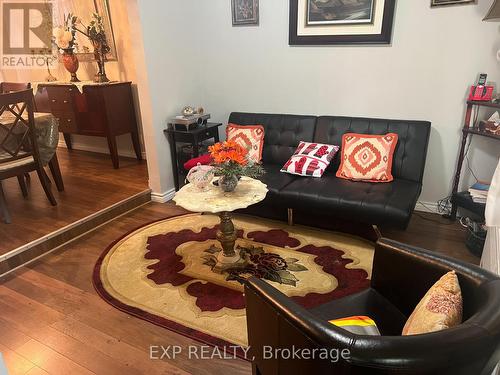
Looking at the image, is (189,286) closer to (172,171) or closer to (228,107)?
(172,171)

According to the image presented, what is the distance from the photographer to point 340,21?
10.0 feet

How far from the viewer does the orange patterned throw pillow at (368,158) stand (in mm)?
2811

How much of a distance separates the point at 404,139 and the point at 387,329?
1.92m

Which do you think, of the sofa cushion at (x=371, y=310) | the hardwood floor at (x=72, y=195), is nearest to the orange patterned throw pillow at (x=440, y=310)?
the sofa cushion at (x=371, y=310)

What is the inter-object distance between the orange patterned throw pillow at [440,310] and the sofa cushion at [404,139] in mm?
1834

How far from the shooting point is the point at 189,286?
2.29 meters

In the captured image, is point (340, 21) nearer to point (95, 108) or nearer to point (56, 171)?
point (95, 108)

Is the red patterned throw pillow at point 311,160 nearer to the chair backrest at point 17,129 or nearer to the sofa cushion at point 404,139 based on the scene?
the sofa cushion at point 404,139

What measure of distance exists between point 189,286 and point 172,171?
5.44 ft

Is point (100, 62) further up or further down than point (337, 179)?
further up

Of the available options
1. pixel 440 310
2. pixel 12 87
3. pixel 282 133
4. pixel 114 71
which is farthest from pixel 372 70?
pixel 12 87

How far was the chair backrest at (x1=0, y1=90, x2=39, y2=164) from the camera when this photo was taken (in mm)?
2875

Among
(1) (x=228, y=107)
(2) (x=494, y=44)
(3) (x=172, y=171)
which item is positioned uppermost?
(2) (x=494, y=44)

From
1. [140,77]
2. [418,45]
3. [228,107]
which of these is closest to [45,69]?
[140,77]
